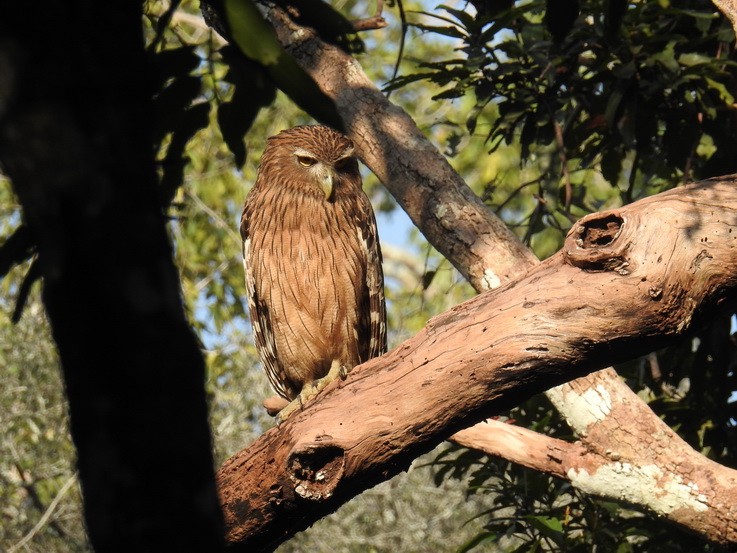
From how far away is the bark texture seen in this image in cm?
199

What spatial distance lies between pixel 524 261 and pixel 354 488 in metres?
1.23

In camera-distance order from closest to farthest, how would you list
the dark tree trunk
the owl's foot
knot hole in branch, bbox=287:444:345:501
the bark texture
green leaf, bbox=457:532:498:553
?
the dark tree trunk < the bark texture < knot hole in branch, bbox=287:444:345:501 < green leaf, bbox=457:532:498:553 < the owl's foot

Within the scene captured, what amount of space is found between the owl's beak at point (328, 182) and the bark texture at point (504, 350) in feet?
4.68

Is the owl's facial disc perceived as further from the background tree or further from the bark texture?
the bark texture

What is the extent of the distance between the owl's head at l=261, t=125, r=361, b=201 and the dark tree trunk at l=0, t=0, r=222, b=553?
278 cm

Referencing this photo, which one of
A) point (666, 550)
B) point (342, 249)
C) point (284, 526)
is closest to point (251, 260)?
point (342, 249)

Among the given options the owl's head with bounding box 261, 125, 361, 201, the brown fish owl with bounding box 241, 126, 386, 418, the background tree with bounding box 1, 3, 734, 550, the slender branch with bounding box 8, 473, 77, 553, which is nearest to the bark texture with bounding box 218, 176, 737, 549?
the background tree with bounding box 1, 3, 734, 550

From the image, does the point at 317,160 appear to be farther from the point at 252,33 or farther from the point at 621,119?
the point at 252,33

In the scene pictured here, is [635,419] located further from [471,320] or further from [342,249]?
[342,249]

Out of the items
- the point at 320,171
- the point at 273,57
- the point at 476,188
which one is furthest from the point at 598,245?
the point at 476,188

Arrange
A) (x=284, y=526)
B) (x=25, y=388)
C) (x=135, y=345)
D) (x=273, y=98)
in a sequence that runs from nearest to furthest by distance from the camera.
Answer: (x=135, y=345), (x=273, y=98), (x=284, y=526), (x=25, y=388)

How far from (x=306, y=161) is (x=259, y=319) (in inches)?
29.9

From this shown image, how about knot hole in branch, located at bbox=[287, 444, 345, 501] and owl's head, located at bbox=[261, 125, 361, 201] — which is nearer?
knot hole in branch, located at bbox=[287, 444, 345, 501]

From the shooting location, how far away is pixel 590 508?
3.29 meters
